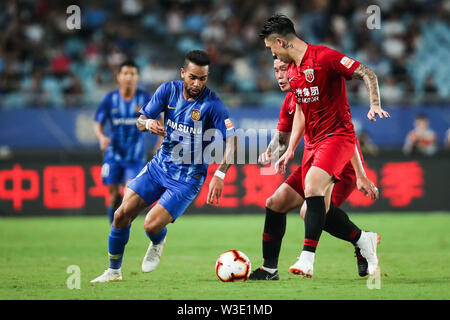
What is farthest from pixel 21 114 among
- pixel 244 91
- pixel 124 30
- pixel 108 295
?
pixel 108 295

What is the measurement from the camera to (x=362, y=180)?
722 cm

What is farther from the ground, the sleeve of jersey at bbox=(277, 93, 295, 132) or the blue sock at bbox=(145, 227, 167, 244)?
the sleeve of jersey at bbox=(277, 93, 295, 132)

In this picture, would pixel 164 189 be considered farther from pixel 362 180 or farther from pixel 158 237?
pixel 362 180

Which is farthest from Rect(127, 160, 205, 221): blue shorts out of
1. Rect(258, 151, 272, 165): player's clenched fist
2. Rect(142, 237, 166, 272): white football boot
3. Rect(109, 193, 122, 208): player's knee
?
Rect(109, 193, 122, 208): player's knee

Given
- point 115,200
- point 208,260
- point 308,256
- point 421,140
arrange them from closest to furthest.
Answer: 1. point 308,256
2. point 208,260
3. point 115,200
4. point 421,140

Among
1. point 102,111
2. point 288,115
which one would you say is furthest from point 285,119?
point 102,111

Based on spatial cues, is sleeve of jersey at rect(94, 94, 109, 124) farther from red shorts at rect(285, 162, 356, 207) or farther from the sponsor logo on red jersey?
the sponsor logo on red jersey

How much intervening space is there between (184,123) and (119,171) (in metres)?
3.48

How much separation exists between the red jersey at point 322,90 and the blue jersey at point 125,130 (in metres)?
4.04

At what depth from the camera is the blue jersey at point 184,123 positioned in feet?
23.7

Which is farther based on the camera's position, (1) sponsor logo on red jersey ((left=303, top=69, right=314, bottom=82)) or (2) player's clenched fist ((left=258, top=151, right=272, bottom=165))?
(2) player's clenched fist ((left=258, top=151, right=272, bottom=165))

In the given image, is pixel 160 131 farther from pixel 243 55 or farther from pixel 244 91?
pixel 243 55

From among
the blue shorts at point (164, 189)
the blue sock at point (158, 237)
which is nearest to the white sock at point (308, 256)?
the blue shorts at point (164, 189)

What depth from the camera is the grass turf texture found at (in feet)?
20.8
